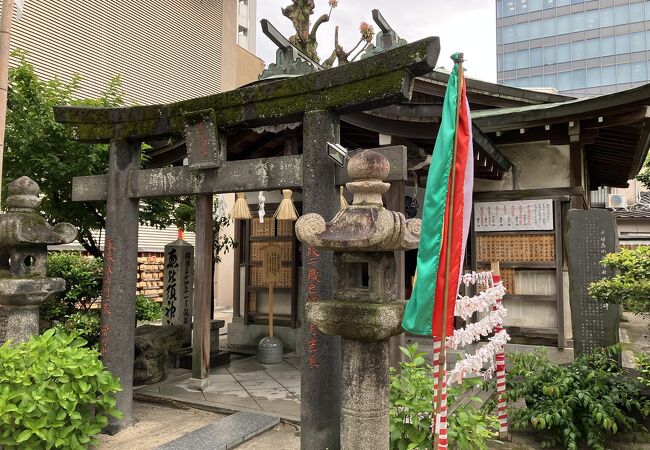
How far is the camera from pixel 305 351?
4.86m

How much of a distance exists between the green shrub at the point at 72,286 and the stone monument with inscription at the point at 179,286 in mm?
1827

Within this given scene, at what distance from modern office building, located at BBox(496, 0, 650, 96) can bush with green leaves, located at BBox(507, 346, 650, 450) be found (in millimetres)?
57608

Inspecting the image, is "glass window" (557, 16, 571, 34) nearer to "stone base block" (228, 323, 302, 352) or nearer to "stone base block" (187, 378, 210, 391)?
"stone base block" (228, 323, 302, 352)

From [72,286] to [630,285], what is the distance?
859 cm

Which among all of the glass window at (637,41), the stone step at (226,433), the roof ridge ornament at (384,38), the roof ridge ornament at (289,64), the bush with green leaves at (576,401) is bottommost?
the stone step at (226,433)

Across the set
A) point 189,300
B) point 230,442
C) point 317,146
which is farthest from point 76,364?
point 189,300

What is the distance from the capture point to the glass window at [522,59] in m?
60.5

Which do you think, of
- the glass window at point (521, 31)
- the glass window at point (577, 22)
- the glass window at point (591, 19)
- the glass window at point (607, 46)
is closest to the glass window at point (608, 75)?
the glass window at point (607, 46)

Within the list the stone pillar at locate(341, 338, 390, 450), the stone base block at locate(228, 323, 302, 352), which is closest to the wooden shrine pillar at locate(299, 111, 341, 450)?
the stone pillar at locate(341, 338, 390, 450)

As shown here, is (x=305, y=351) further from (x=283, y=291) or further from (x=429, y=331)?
(x=283, y=291)

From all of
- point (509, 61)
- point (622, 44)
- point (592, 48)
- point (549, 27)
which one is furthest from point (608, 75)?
point (509, 61)

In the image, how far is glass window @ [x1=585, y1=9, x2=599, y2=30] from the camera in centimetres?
5572

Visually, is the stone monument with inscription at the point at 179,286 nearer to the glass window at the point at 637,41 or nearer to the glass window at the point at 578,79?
the glass window at the point at 578,79

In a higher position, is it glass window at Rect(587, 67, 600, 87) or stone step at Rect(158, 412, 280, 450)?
glass window at Rect(587, 67, 600, 87)
